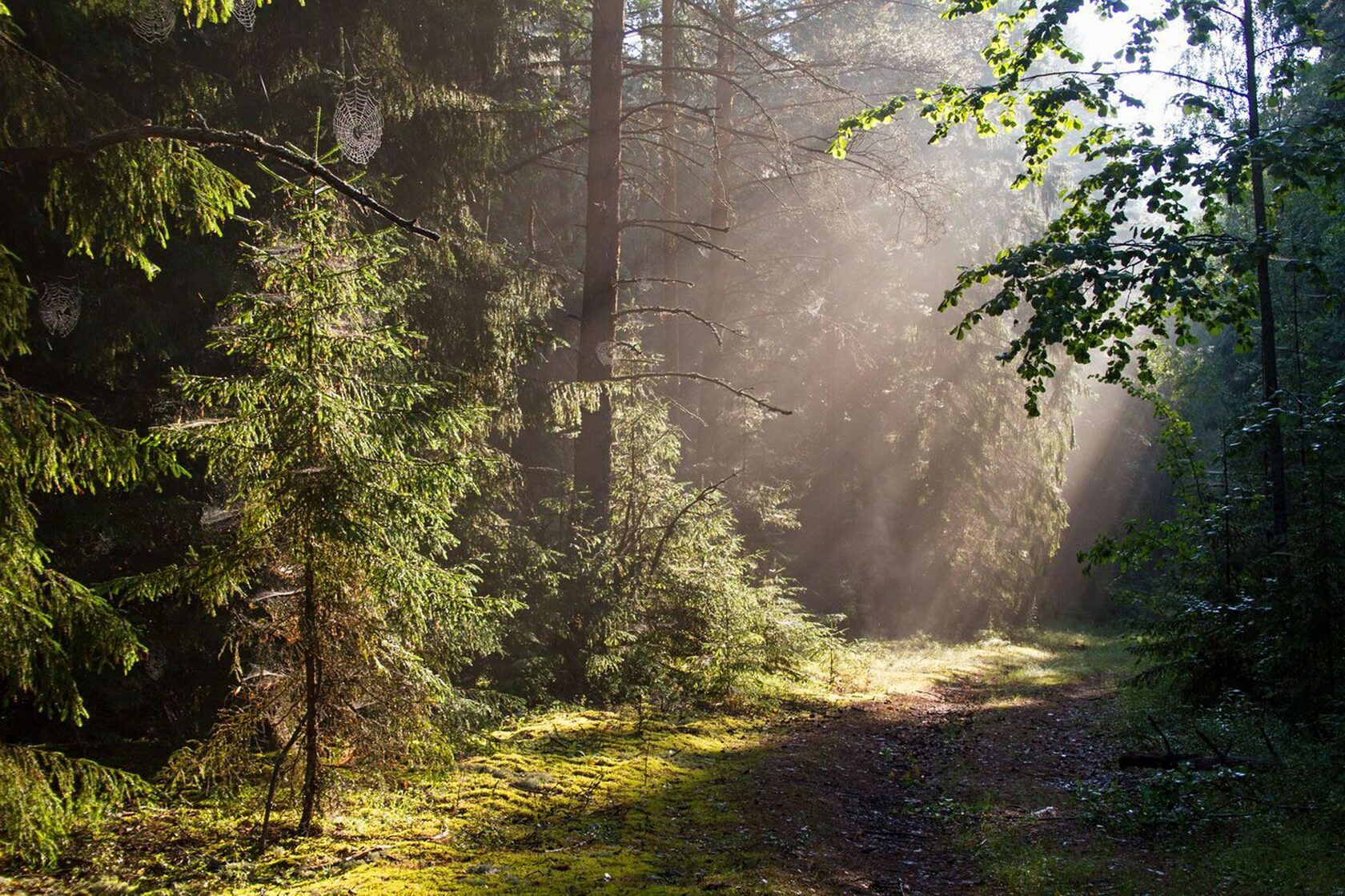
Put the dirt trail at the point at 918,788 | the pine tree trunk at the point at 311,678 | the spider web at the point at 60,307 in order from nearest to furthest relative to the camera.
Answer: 1. the pine tree trunk at the point at 311,678
2. the dirt trail at the point at 918,788
3. the spider web at the point at 60,307

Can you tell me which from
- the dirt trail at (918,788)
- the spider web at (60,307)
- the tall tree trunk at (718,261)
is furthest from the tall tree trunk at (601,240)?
the spider web at (60,307)

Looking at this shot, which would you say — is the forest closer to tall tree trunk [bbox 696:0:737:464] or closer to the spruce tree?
the spruce tree

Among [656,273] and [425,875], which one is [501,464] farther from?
[656,273]

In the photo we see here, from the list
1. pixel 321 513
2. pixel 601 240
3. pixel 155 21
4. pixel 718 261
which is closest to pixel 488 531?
pixel 321 513

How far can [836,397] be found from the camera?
25484mm

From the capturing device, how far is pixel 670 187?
2075 cm

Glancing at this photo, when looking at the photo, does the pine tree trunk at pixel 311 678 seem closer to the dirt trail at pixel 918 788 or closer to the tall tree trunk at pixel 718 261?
the dirt trail at pixel 918 788

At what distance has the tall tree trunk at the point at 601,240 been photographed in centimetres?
1186

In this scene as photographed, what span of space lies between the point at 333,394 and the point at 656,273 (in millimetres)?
21460

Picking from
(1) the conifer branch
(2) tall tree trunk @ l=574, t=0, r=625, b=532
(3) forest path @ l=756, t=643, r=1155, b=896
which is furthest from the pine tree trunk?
(2) tall tree trunk @ l=574, t=0, r=625, b=532

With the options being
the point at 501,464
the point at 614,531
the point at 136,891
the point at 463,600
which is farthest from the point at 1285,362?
the point at 136,891

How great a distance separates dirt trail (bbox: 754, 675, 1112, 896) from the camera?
6.07 metres

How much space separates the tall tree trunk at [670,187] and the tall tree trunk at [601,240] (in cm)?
89

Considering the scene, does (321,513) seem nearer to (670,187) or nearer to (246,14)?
(246,14)
